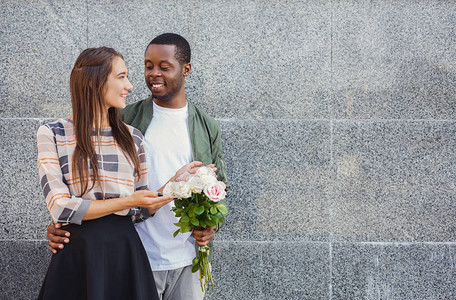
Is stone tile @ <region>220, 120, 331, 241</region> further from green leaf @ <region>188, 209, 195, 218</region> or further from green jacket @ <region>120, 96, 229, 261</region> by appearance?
green leaf @ <region>188, 209, 195, 218</region>

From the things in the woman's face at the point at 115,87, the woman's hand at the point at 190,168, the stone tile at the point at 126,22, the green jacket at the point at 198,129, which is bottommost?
the woman's hand at the point at 190,168

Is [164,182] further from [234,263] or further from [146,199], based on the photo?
[234,263]

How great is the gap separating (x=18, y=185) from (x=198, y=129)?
6.95 feet

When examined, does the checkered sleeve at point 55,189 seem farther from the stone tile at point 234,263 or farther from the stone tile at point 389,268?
the stone tile at point 389,268

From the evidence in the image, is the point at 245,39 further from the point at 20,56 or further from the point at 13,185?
the point at 13,185

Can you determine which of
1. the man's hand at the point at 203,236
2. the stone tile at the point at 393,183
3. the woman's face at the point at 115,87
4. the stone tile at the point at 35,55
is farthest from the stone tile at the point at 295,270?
the stone tile at the point at 35,55

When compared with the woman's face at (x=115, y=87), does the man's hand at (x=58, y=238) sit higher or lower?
lower

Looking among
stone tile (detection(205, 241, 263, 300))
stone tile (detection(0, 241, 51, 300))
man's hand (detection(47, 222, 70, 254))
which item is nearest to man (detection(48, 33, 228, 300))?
man's hand (detection(47, 222, 70, 254))

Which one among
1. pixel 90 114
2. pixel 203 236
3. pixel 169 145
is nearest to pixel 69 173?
pixel 90 114

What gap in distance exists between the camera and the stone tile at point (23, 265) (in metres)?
4.85

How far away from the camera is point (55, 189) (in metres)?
2.95

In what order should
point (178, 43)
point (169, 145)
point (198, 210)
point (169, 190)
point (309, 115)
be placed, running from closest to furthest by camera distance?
point (169, 190) < point (198, 210) < point (169, 145) < point (178, 43) < point (309, 115)

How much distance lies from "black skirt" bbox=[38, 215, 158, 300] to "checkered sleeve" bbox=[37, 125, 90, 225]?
0.45ft

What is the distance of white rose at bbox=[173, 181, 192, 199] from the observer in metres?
3.13
